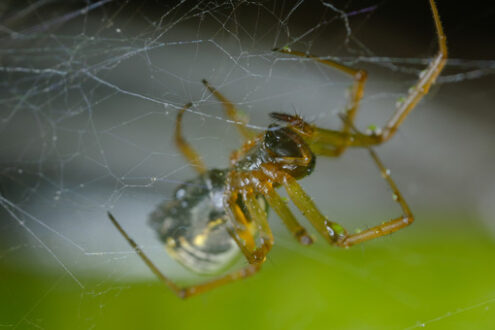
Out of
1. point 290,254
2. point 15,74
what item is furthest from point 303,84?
point 15,74

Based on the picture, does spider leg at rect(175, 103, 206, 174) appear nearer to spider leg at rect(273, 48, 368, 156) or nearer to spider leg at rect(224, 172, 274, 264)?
spider leg at rect(224, 172, 274, 264)

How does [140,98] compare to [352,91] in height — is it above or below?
above

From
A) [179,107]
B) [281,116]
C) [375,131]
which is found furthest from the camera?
[375,131]

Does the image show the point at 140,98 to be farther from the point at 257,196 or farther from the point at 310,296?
the point at 310,296

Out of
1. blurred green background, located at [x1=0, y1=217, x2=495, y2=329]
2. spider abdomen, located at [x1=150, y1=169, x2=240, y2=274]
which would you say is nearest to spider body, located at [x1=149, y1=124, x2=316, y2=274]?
spider abdomen, located at [x1=150, y1=169, x2=240, y2=274]

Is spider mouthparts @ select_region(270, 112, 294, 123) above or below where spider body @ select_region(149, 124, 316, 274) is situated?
above

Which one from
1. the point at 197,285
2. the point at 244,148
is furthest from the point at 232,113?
the point at 197,285

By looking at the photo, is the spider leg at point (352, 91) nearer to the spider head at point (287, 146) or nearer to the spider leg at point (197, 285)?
the spider head at point (287, 146)

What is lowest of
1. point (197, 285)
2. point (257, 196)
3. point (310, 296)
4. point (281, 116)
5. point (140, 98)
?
point (310, 296)

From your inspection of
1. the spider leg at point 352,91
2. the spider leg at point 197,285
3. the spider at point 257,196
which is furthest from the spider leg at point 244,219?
the spider leg at point 352,91
